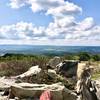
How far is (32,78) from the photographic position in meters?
18.7

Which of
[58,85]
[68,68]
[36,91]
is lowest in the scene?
[36,91]

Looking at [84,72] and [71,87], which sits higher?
[84,72]

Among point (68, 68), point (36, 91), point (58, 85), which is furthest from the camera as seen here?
point (68, 68)

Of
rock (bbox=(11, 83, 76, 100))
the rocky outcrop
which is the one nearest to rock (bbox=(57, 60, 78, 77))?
the rocky outcrop

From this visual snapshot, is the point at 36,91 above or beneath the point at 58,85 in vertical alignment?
beneath

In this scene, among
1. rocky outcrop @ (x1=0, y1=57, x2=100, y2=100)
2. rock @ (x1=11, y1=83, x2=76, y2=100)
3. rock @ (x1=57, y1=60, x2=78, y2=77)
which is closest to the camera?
rocky outcrop @ (x1=0, y1=57, x2=100, y2=100)

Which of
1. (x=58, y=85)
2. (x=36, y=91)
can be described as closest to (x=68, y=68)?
(x=58, y=85)

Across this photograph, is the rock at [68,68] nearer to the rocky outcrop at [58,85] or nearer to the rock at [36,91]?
the rocky outcrop at [58,85]

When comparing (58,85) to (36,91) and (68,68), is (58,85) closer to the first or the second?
(36,91)

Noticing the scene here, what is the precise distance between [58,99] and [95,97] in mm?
2873

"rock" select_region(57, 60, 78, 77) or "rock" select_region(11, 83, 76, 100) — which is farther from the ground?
"rock" select_region(57, 60, 78, 77)

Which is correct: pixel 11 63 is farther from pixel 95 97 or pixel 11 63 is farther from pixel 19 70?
pixel 95 97

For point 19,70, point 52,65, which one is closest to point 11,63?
point 19,70

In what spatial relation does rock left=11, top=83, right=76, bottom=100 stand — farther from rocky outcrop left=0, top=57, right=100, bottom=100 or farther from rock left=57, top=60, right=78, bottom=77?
rock left=57, top=60, right=78, bottom=77
